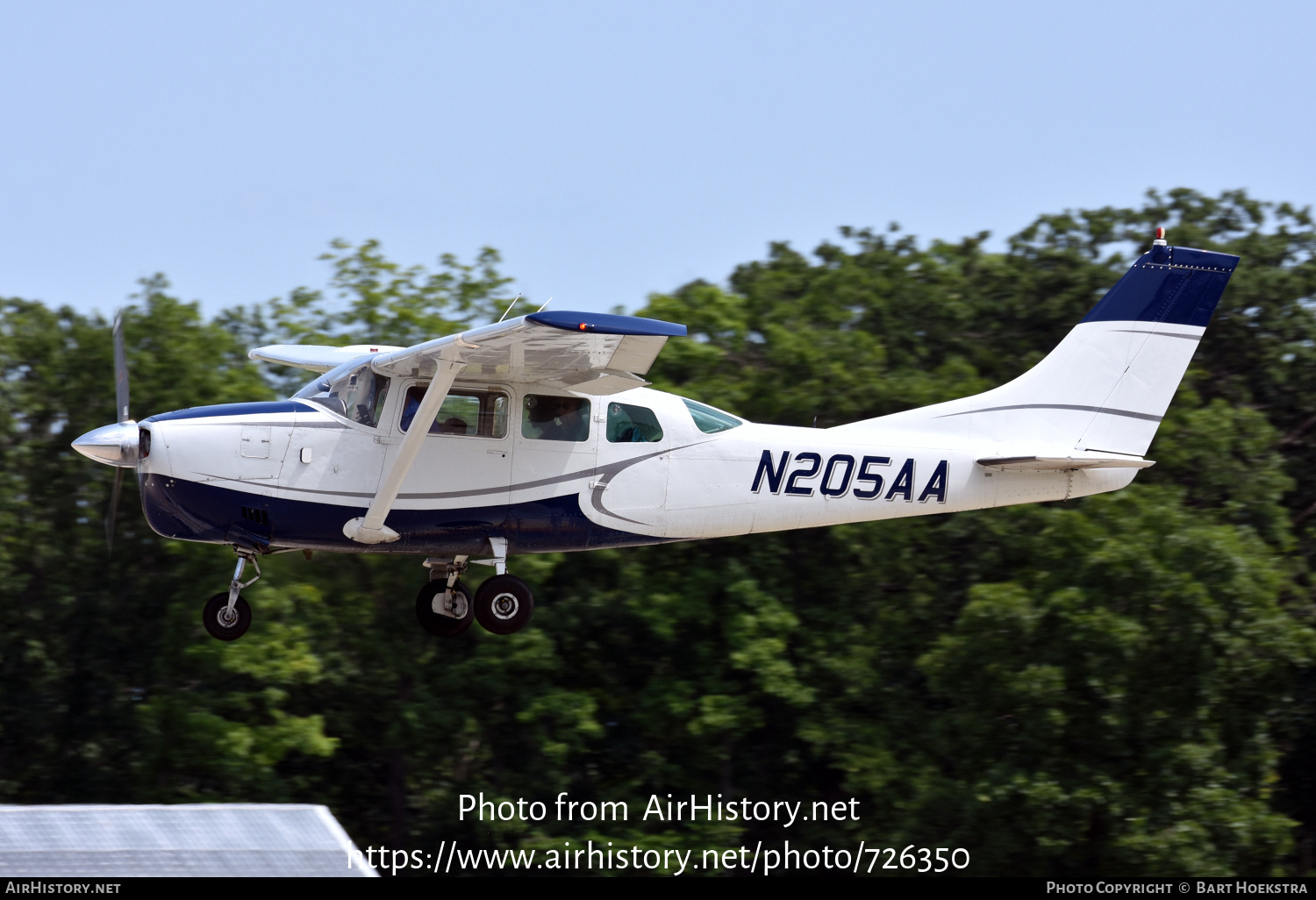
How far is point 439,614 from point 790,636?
918 centimetres

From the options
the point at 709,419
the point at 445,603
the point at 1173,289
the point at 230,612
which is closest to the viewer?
the point at 230,612

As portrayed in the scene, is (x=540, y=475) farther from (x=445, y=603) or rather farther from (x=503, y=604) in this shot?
(x=445, y=603)

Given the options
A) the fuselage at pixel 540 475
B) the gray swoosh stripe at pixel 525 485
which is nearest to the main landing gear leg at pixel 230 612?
the fuselage at pixel 540 475

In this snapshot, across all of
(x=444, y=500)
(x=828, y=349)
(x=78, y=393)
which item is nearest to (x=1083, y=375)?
(x=444, y=500)

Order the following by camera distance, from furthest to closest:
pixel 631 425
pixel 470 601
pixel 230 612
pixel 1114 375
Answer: pixel 1114 375 → pixel 470 601 → pixel 631 425 → pixel 230 612

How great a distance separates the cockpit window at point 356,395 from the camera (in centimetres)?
1245

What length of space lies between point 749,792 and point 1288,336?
10.9 metres

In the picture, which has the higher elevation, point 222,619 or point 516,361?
point 516,361

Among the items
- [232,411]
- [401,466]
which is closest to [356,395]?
[401,466]

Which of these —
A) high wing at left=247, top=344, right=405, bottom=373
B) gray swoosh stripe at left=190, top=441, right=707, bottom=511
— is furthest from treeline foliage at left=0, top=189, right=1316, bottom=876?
gray swoosh stripe at left=190, top=441, right=707, bottom=511

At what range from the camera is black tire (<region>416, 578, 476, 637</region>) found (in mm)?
13461

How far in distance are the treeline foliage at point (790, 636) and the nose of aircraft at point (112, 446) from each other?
7738mm

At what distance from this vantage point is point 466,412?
1248 centimetres

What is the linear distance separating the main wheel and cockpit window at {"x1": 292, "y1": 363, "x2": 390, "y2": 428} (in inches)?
68.0
